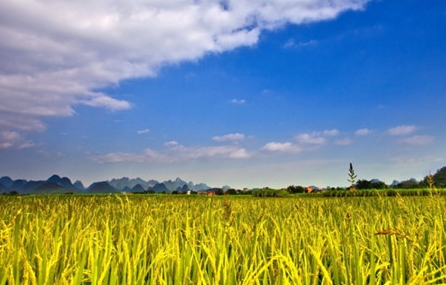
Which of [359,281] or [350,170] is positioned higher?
[350,170]

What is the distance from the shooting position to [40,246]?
245cm

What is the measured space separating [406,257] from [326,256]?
0.72 m

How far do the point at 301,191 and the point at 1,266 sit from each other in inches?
1419

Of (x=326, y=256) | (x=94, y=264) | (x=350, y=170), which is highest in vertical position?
(x=350, y=170)

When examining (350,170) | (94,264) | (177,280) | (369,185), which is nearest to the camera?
(94,264)

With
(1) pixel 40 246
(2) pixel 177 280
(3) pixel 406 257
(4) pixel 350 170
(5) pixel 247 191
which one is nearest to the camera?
(2) pixel 177 280

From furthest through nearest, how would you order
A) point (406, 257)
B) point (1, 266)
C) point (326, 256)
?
point (326, 256), point (406, 257), point (1, 266)

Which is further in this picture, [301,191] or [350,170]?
[301,191]

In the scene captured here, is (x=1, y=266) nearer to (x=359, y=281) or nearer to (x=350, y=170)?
(x=359, y=281)

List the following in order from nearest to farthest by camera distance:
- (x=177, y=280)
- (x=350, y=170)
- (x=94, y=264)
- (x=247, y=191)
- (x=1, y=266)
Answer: (x=94, y=264), (x=177, y=280), (x=1, y=266), (x=350, y=170), (x=247, y=191)

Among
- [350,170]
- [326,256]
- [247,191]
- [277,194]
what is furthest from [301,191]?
[326,256]

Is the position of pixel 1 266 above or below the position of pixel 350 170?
below

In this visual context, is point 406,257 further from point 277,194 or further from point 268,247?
point 277,194

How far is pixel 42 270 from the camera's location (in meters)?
1.43
